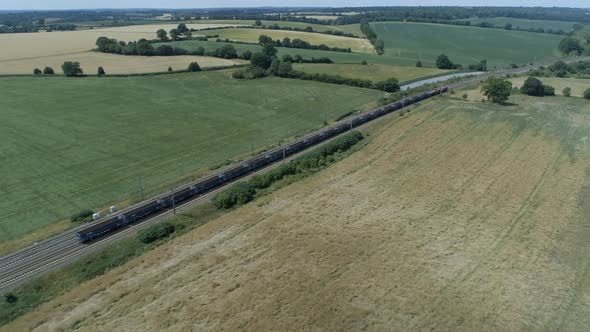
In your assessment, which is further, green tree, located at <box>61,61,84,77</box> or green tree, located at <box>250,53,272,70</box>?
green tree, located at <box>250,53,272,70</box>

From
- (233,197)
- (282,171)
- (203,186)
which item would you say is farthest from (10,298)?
(282,171)

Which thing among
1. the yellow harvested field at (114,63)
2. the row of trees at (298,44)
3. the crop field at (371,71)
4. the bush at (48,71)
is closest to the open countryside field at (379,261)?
the crop field at (371,71)

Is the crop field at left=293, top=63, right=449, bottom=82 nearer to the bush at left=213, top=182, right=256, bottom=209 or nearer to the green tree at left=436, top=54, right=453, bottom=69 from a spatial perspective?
the green tree at left=436, top=54, right=453, bottom=69

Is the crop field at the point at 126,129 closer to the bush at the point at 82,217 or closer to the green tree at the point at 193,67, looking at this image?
the bush at the point at 82,217

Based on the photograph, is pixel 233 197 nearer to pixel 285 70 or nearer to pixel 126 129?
pixel 126 129

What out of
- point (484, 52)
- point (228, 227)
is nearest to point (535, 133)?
point (228, 227)

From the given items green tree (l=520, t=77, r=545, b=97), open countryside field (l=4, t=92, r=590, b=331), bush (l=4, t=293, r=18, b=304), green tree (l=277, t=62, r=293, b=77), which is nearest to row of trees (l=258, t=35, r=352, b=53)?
green tree (l=277, t=62, r=293, b=77)
